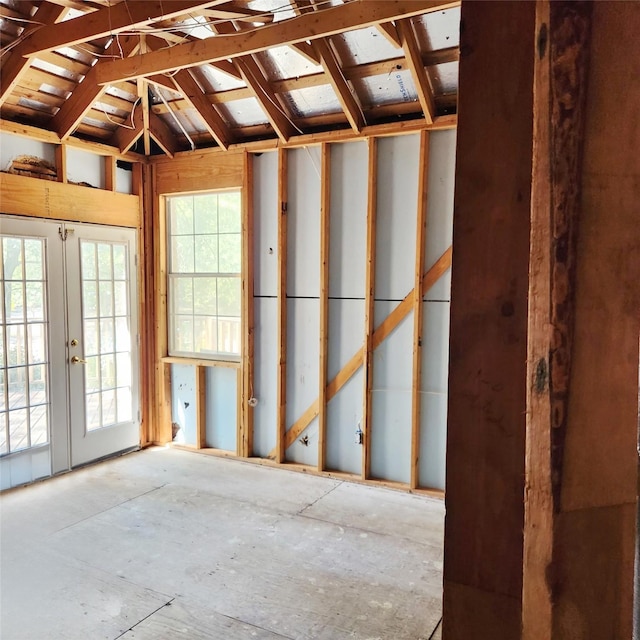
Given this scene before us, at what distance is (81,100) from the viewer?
429cm

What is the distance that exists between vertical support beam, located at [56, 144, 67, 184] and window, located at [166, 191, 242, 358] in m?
1.04

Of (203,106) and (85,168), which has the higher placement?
(203,106)

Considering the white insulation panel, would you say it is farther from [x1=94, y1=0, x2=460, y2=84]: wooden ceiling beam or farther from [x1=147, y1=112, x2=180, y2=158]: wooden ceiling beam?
[x1=94, y1=0, x2=460, y2=84]: wooden ceiling beam

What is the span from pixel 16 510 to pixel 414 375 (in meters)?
3.21

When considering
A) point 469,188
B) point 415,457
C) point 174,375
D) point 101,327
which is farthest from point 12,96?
point 469,188

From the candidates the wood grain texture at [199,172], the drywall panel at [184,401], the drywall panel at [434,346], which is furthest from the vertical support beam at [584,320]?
the drywall panel at [184,401]

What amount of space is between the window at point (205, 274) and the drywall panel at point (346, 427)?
117 cm

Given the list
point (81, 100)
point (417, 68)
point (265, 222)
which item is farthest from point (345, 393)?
point (81, 100)

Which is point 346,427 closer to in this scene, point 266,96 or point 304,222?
point 304,222

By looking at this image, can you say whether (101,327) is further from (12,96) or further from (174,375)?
(12,96)

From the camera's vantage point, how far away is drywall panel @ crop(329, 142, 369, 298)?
14.4ft

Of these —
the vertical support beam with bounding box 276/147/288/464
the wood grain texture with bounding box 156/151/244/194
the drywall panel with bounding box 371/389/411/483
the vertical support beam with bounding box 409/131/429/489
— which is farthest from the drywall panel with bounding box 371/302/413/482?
the wood grain texture with bounding box 156/151/244/194

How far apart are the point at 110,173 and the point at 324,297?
97.5 inches

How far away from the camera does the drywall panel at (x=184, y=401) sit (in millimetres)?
5324
